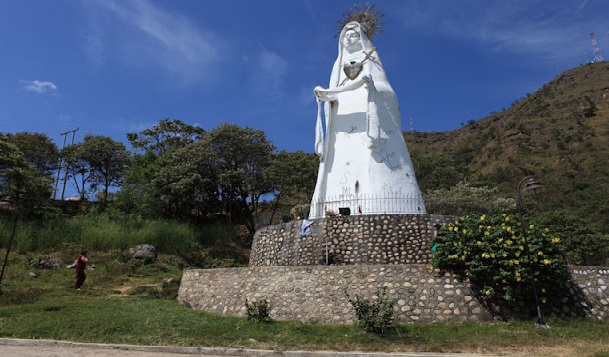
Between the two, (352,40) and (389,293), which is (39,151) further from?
(389,293)

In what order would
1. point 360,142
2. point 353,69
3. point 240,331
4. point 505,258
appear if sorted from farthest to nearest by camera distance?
point 353,69, point 360,142, point 505,258, point 240,331

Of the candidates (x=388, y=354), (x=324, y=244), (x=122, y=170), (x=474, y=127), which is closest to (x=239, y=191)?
(x=122, y=170)

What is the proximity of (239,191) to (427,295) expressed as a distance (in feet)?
72.4

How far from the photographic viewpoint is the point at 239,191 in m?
30.3

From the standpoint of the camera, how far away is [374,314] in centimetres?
844

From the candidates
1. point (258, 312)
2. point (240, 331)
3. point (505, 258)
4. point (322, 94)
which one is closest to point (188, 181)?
point (322, 94)

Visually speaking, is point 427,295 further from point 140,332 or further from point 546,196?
point 546,196

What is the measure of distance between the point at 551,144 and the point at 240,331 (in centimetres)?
5531

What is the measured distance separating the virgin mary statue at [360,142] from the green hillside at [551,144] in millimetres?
17774

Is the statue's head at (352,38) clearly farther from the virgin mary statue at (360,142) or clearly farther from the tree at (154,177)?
the tree at (154,177)

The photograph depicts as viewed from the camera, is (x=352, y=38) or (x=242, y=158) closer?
(x=352, y=38)

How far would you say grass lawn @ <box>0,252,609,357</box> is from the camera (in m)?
7.60

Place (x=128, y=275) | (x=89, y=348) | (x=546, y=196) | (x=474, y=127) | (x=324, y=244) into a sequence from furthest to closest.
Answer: (x=474, y=127)
(x=546, y=196)
(x=128, y=275)
(x=324, y=244)
(x=89, y=348)

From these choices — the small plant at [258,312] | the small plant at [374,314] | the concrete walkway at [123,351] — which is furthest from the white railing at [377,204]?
the concrete walkway at [123,351]
